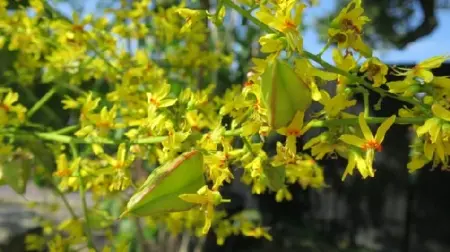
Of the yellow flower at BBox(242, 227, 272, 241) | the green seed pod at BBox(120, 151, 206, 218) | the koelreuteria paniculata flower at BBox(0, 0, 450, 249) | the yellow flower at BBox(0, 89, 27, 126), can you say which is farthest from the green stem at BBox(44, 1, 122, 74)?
the green seed pod at BBox(120, 151, 206, 218)

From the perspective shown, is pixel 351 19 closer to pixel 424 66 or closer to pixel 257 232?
pixel 424 66

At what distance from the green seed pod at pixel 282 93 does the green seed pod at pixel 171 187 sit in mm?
64

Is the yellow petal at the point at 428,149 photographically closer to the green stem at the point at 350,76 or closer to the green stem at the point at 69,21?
the green stem at the point at 350,76

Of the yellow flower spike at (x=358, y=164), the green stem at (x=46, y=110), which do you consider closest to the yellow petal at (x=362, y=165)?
the yellow flower spike at (x=358, y=164)

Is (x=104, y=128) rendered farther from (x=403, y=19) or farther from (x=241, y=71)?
(x=403, y=19)

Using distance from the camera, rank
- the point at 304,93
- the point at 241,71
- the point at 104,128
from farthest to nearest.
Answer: the point at 241,71, the point at 104,128, the point at 304,93

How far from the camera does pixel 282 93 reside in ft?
1.28

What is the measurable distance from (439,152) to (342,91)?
0.23 feet

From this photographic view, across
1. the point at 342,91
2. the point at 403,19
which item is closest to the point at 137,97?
the point at 342,91

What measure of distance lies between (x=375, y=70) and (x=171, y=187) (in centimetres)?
15

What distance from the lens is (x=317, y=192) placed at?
7.76ft

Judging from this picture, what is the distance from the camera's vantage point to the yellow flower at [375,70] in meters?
0.44

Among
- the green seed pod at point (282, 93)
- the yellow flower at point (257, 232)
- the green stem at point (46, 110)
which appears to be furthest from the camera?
the green stem at point (46, 110)

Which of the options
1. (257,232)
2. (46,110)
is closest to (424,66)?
(257,232)
